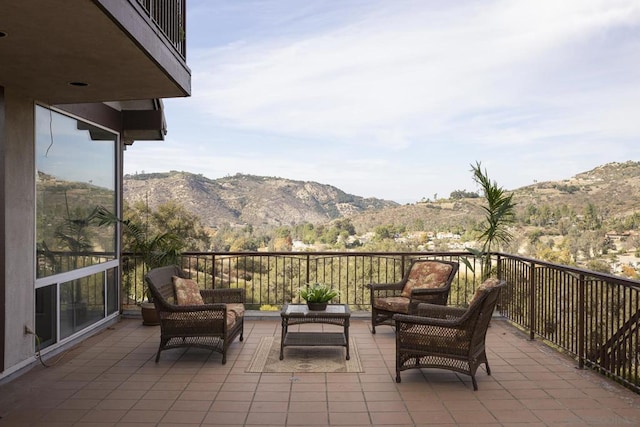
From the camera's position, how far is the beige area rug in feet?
15.3

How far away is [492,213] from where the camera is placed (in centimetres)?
662

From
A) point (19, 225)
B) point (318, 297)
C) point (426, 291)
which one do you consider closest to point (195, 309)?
point (318, 297)

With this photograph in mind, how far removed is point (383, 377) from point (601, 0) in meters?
13.0

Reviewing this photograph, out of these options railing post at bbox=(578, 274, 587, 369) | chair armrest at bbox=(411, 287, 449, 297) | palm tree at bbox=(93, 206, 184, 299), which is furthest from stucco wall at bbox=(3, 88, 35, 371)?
railing post at bbox=(578, 274, 587, 369)

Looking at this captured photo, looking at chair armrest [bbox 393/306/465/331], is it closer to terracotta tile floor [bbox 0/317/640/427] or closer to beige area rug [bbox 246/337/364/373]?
terracotta tile floor [bbox 0/317/640/427]

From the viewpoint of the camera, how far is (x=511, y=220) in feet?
21.9

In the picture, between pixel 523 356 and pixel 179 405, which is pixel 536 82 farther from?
pixel 179 405

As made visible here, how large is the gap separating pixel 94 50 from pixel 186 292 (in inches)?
111

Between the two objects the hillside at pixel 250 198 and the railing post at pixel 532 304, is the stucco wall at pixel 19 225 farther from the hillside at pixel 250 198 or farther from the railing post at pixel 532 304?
the hillside at pixel 250 198

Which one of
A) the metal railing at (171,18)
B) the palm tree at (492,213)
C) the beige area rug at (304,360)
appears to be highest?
the metal railing at (171,18)

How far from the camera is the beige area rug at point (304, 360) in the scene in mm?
4666

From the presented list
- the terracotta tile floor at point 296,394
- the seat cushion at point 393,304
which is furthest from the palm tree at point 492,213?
the terracotta tile floor at point 296,394

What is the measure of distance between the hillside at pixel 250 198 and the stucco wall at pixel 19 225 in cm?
1275

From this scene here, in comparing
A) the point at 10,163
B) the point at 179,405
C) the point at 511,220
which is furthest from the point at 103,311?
the point at 511,220
